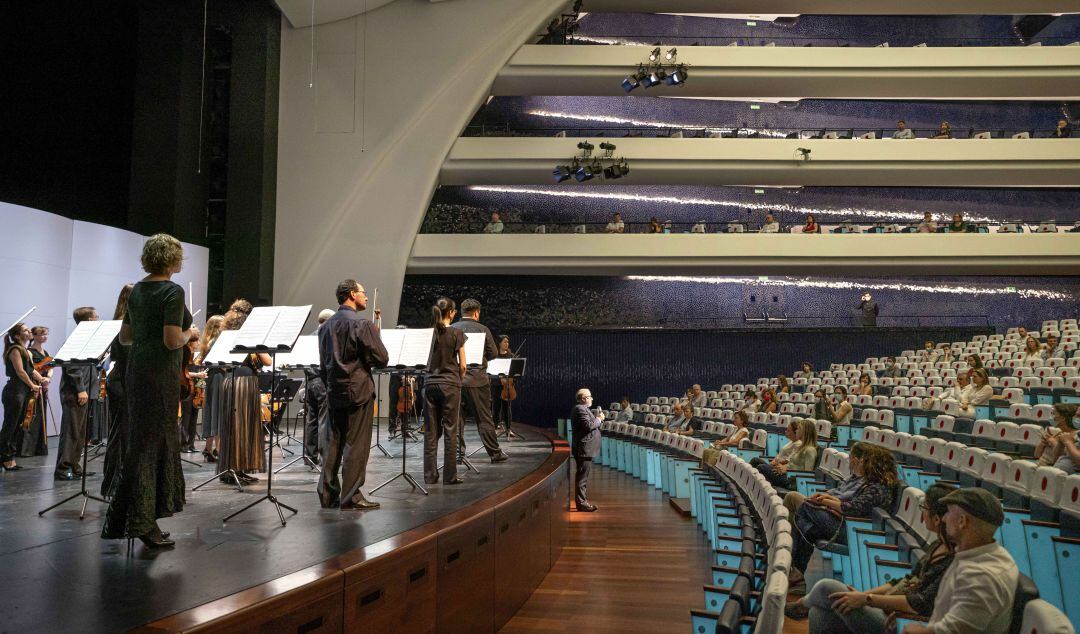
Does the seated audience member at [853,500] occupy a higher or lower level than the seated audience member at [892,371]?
lower

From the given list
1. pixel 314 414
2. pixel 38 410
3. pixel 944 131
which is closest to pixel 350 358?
pixel 314 414

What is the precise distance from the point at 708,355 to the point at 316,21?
429 inches

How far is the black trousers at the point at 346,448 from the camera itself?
3.88 metres

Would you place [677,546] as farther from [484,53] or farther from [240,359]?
[484,53]

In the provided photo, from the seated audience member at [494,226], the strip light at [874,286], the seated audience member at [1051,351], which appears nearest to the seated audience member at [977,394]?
the seated audience member at [1051,351]

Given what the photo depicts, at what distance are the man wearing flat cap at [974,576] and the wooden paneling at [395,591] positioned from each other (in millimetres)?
Result: 1693

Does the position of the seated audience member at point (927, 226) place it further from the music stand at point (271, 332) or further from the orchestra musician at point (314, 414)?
the music stand at point (271, 332)

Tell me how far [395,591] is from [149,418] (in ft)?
3.84

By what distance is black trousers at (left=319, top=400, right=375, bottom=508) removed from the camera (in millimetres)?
3883

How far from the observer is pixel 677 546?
5984mm

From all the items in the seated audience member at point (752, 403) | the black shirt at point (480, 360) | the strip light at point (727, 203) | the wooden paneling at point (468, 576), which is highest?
the strip light at point (727, 203)

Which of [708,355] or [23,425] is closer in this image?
[23,425]

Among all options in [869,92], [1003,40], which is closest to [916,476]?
[869,92]

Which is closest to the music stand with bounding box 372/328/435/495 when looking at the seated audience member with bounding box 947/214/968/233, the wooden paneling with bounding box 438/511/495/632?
the wooden paneling with bounding box 438/511/495/632
